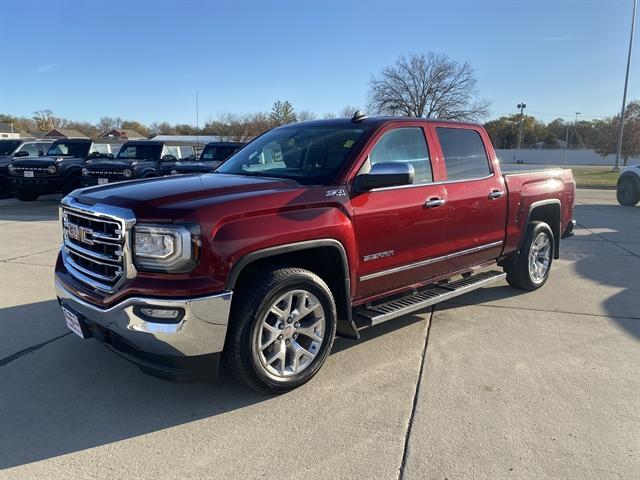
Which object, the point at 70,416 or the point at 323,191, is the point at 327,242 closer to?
the point at 323,191

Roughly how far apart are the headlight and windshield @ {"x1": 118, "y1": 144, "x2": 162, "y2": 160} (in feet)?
40.1

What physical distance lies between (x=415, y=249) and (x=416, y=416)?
1.47 meters

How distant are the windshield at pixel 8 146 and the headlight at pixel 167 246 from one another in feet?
54.7

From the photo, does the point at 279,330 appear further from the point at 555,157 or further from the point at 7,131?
the point at 7,131

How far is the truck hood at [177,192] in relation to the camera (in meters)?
3.00

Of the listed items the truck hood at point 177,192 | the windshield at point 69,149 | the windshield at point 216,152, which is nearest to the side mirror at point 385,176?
the truck hood at point 177,192

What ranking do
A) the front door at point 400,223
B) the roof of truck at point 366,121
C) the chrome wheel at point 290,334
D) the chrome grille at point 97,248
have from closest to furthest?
the chrome grille at point 97,248 < the chrome wheel at point 290,334 < the front door at point 400,223 < the roof of truck at point 366,121

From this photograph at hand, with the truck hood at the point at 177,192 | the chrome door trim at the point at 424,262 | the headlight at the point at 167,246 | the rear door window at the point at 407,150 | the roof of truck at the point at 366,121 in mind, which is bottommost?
the chrome door trim at the point at 424,262

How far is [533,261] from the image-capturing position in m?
5.93

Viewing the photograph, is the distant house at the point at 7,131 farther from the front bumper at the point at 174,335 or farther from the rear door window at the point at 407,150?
the front bumper at the point at 174,335

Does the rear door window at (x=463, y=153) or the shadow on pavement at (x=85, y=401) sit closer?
the shadow on pavement at (x=85, y=401)

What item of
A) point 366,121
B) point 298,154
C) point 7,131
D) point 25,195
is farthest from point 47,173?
point 7,131

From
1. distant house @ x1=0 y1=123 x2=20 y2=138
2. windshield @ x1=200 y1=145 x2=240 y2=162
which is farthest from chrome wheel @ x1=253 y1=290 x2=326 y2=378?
distant house @ x1=0 y1=123 x2=20 y2=138

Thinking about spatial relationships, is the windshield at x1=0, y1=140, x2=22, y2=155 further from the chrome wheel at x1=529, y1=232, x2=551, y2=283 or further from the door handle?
the chrome wheel at x1=529, y1=232, x2=551, y2=283
